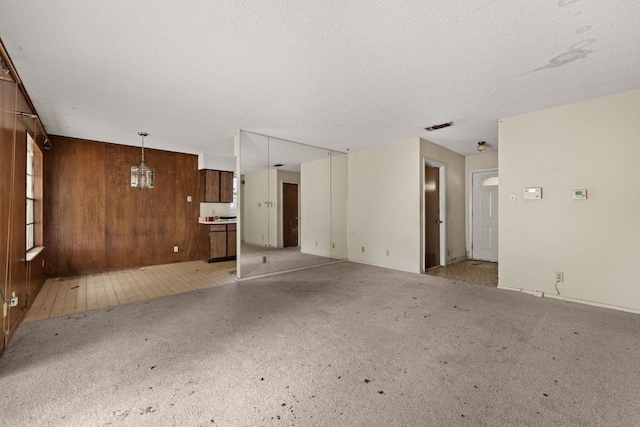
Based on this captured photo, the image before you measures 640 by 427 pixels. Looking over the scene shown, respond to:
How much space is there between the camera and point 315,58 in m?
2.41

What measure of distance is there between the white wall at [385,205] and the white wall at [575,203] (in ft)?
4.63

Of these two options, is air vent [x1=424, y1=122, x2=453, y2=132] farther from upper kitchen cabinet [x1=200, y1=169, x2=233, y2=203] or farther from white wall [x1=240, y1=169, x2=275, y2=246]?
upper kitchen cabinet [x1=200, y1=169, x2=233, y2=203]

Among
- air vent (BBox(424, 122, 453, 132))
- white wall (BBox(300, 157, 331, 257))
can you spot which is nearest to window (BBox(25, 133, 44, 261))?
white wall (BBox(300, 157, 331, 257))

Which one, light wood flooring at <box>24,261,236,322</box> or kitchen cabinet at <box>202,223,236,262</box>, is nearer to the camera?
light wood flooring at <box>24,261,236,322</box>

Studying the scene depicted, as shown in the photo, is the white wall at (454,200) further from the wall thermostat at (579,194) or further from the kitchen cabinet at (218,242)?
the kitchen cabinet at (218,242)

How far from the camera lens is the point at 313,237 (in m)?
5.89

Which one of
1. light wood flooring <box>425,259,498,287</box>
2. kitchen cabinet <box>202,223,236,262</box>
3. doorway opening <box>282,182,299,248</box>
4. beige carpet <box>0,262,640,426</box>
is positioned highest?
doorway opening <box>282,182,299,248</box>

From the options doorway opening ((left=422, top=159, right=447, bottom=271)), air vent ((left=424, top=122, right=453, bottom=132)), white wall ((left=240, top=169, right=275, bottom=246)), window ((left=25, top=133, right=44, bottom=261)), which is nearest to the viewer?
window ((left=25, top=133, right=44, bottom=261))

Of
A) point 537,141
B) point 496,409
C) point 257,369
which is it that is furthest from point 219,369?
point 537,141

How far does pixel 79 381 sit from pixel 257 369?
121cm

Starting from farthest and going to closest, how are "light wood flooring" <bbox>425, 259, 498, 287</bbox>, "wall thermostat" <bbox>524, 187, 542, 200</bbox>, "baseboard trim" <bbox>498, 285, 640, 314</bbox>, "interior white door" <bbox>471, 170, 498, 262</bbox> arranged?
"interior white door" <bbox>471, 170, 498, 262</bbox> → "light wood flooring" <bbox>425, 259, 498, 287</bbox> → "wall thermostat" <bbox>524, 187, 542, 200</bbox> → "baseboard trim" <bbox>498, 285, 640, 314</bbox>

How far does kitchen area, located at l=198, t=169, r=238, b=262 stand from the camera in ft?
20.3

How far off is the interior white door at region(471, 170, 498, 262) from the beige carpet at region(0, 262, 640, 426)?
2.97 m

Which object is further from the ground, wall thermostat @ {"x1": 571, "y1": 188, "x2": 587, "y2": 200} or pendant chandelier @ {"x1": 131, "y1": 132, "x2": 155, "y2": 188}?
pendant chandelier @ {"x1": 131, "y1": 132, "x2": 155, "y2": 188}
